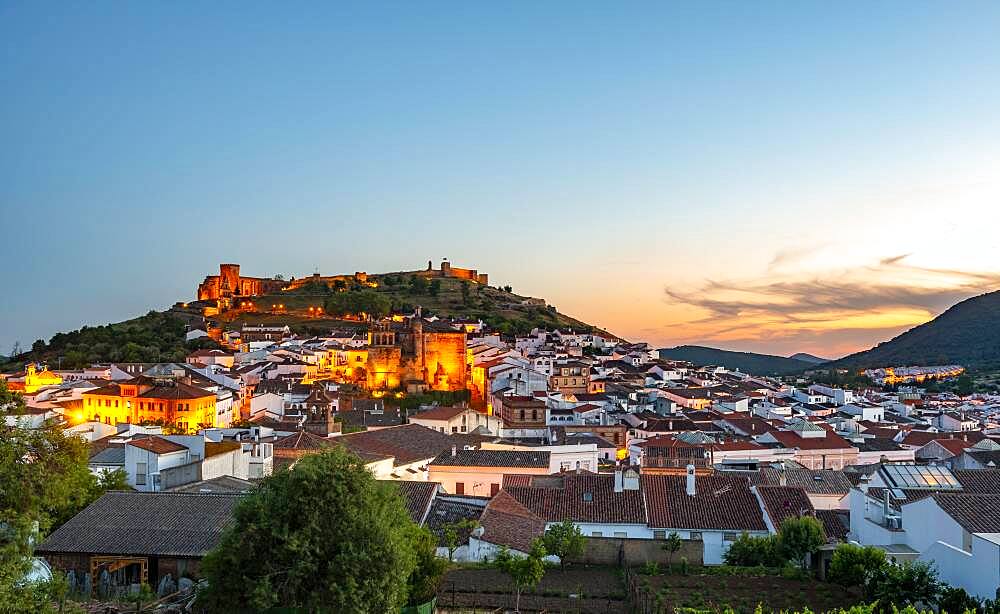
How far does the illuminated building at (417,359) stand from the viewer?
5816 cm

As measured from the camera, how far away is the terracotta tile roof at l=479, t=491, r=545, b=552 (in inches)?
806

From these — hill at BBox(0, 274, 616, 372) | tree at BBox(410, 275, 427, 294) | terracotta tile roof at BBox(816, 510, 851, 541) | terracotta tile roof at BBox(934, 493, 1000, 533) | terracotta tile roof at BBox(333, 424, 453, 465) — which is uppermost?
tree at BBox(410, 275, 427, 294)

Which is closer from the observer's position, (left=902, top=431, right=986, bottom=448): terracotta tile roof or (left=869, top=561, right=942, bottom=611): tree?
(left=869, top=561, right=942, bottom=611): tree

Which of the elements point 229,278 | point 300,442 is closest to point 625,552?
point 300,442

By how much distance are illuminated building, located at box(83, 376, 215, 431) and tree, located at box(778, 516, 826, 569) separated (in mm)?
31081

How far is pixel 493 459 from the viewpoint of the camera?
96.3 feet

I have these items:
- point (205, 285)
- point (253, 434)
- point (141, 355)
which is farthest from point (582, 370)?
point (205, 285)

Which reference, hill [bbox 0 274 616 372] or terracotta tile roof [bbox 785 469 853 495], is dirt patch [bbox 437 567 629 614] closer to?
terracotta tile roof [bbox 785 469 853 495]

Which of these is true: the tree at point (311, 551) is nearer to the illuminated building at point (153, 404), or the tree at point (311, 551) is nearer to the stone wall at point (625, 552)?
the stone wall at point (625, 552)

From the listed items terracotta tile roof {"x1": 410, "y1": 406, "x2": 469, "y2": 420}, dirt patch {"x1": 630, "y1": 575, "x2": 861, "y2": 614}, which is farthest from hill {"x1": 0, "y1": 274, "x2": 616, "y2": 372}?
dirt patch {"x1": 630, "y1": 575, "x2": 861, "y2": 614}

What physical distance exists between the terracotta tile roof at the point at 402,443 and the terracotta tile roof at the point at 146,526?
364 inches

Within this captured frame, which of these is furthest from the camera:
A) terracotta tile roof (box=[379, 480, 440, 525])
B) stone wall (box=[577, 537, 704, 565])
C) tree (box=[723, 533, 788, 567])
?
terracotta tile roof (box=[379, 480, 440, 525])

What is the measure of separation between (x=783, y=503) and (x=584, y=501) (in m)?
5.50

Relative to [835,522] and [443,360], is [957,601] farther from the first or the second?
[443,360]
